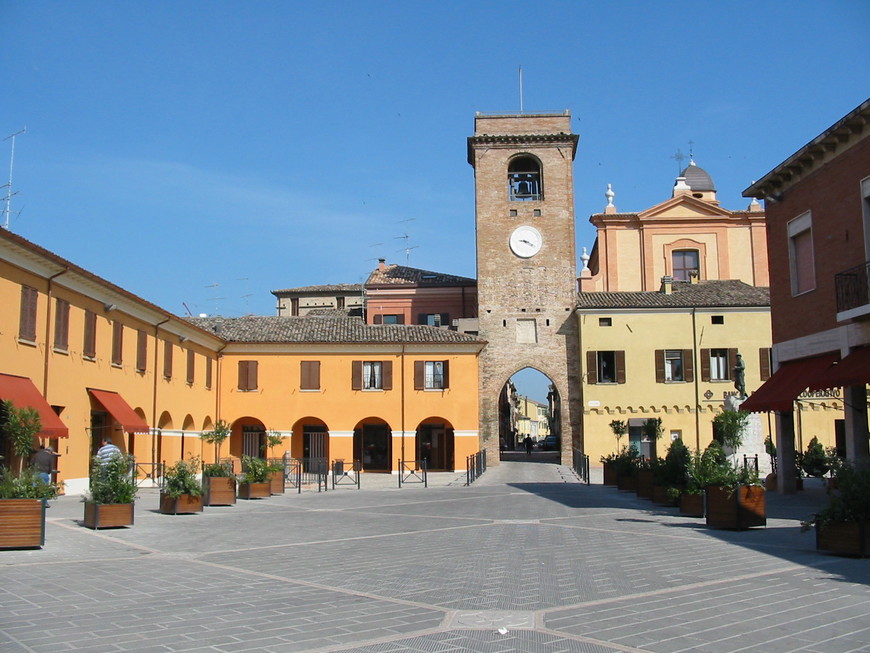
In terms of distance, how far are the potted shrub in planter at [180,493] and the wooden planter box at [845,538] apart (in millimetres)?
12752

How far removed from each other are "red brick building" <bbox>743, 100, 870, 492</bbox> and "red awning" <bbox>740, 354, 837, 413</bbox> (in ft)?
0.11

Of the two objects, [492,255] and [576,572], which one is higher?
[492,255]

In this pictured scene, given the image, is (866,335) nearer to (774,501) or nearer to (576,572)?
(774,501)

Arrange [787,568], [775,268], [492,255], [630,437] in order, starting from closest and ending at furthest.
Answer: [787,568]
[775,268]
[630,437]
[492,255]

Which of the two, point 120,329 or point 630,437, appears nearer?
point 120,329

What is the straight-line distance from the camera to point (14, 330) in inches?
848

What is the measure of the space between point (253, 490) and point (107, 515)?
909cm

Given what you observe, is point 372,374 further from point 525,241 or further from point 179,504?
point 179,504

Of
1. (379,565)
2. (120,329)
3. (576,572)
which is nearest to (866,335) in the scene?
(576,572)

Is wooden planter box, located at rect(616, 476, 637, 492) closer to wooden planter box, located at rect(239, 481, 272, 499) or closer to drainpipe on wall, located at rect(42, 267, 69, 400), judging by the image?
wooden planter box, located at rect(239, 481, 272, 499)

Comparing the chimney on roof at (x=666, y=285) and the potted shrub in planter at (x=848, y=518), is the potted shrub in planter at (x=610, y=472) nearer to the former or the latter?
the potted shrub in planter at (x=848, y=518)

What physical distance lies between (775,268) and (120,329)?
67.4ft

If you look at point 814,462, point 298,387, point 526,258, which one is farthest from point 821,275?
point 298,387

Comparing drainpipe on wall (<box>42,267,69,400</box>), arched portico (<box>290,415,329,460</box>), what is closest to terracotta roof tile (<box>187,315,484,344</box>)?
arched portico (<box>290,415,329,460</box>)
